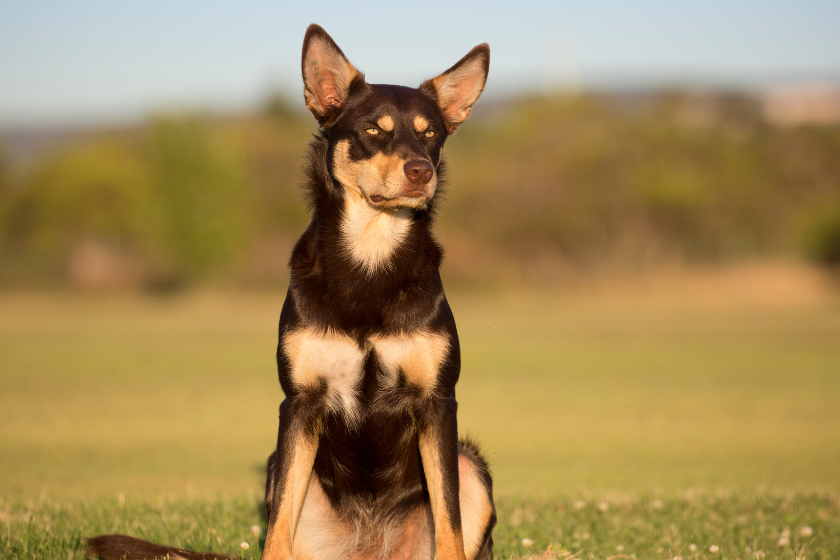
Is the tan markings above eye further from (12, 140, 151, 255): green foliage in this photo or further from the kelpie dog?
(12, 140, 151, 255): green foliage

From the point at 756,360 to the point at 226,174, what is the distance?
31.8 metres

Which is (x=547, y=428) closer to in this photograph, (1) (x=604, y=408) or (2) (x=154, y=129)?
(1) (x=604, y=408)

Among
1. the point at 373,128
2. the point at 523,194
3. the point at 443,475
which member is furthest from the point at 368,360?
the point at 523,194

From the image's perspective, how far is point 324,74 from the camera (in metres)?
4.46

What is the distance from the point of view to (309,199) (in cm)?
457

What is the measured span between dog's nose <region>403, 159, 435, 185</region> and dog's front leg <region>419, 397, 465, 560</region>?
1.08 metres

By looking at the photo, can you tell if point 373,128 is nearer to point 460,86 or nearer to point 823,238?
point 460,86

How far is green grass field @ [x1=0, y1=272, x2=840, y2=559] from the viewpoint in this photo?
5459 mm

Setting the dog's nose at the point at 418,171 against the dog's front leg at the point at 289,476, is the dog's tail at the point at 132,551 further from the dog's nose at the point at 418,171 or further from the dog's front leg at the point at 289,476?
the dog's nose at the point at 418,171

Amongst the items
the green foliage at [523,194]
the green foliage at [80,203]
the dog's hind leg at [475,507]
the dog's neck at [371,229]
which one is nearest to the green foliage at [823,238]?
the green foliage at [523,194]

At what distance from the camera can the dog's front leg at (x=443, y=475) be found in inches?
152

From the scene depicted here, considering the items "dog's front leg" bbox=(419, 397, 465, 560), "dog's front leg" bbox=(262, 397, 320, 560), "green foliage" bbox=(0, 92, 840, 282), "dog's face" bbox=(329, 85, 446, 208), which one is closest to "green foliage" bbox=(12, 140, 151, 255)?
"green foliage" bbox=(0, 92, 840, 282)

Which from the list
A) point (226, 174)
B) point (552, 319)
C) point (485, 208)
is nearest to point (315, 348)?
point (552, 319)

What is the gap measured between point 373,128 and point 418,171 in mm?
384
